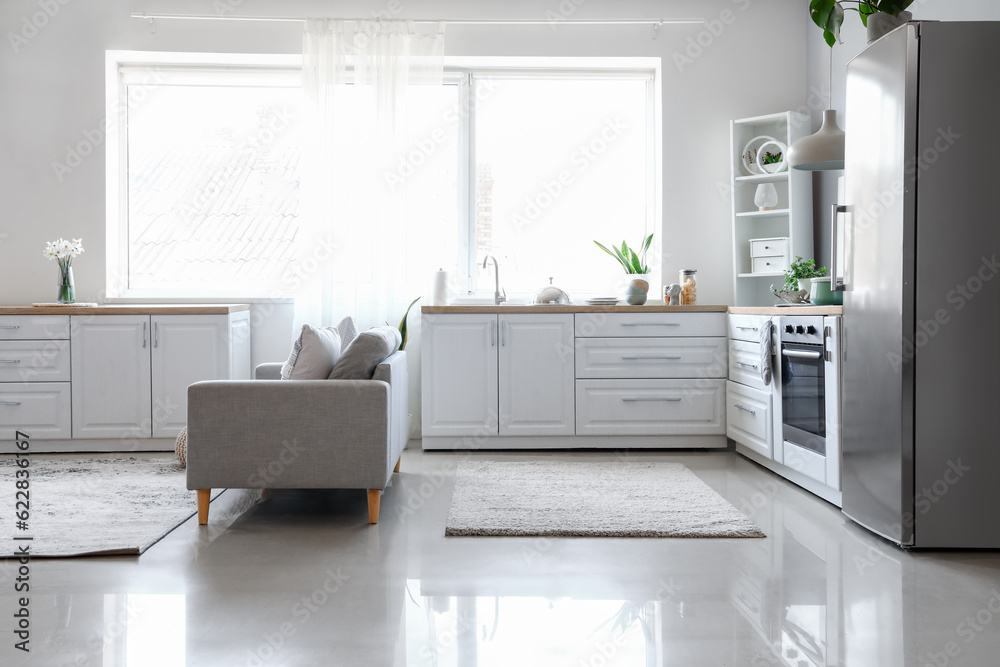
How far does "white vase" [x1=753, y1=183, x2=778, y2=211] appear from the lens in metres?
4.68

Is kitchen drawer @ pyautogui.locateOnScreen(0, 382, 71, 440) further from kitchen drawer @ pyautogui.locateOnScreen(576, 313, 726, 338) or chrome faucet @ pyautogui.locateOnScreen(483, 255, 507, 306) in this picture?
kitchen drawer @ pyautogui.locateOnScreen(576, 313, 726, 338)

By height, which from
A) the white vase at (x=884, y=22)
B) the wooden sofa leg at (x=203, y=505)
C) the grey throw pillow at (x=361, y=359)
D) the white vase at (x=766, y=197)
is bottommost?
the wooden sofa leg at (x=203, y=505)

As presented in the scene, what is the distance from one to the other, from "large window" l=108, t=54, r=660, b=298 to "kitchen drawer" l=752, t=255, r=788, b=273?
0.78m

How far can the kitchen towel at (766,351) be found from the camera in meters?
3.66

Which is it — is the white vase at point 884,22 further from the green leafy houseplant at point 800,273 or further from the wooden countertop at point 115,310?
the wooden countertop at point 115,310

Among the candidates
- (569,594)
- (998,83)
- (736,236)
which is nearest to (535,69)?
(736,236)

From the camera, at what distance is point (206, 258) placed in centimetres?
510

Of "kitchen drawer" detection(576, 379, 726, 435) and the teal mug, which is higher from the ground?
the teal mug

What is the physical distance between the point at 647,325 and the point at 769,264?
89cm

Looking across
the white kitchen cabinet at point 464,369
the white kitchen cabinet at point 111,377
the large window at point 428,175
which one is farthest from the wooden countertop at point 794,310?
the white kitchen cabinet at point 111,377

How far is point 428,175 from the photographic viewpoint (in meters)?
4.98

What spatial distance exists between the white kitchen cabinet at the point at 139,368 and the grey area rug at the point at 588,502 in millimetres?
1659

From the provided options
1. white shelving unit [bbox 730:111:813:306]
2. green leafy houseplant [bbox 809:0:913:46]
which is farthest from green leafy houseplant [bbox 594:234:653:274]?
green leafy houseplant [bbox 809:0:913:46]

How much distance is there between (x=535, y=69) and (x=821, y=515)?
11.3ft
